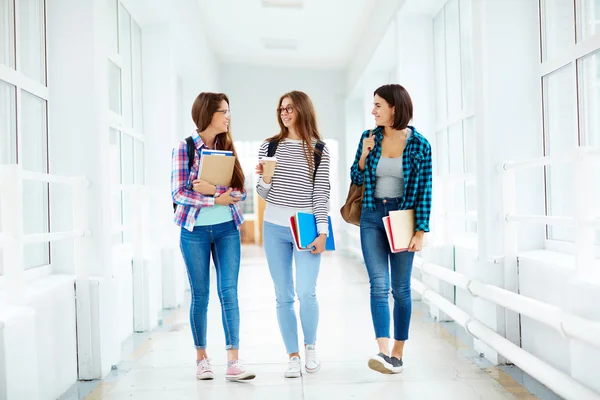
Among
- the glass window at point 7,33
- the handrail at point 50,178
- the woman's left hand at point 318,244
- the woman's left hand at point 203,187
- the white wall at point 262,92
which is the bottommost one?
the woman's left hand at point 318,244

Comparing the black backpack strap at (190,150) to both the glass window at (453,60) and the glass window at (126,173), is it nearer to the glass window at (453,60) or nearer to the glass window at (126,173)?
the glass window at (126,173)

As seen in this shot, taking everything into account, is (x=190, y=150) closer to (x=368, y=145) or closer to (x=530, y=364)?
(x=368, y=145)

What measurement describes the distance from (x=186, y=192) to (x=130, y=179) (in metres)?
2.02

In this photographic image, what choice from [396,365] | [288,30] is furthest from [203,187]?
[288,30]

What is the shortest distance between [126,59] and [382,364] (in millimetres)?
3101

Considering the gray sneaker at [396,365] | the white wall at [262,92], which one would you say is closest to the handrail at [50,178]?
the gray sneaker at [396,365]

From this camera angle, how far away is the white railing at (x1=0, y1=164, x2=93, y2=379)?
1970 mm

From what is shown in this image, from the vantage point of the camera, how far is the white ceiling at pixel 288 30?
652cm

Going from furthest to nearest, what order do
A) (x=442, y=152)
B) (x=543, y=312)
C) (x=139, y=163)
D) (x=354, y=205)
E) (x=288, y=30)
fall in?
(x=288, y=30), (x=442, y=152), (x=139, y=163), (x=354, y=205), (x=543, y=312)

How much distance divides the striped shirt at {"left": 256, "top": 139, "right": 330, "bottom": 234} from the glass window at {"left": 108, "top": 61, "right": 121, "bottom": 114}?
171 cm

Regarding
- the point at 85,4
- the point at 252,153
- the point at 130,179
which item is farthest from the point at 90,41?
the point at 252,153

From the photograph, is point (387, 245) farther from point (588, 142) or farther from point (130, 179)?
point (130, 179)

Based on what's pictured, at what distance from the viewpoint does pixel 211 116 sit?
257 centimetres

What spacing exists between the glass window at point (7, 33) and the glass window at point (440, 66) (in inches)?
130
